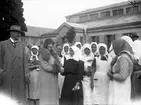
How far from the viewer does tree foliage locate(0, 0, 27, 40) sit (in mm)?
9812

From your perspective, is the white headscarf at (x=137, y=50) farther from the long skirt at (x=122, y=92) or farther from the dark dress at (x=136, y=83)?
the long skirt at (x=122, y=92)

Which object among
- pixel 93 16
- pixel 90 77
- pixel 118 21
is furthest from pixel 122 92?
pixel 93 16

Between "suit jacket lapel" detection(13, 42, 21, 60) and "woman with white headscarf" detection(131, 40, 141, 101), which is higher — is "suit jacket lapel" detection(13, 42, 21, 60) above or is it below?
above

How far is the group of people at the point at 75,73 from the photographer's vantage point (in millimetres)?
4062

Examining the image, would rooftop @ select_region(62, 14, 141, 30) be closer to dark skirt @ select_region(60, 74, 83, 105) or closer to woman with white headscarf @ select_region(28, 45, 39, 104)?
woman with white headscarf @ select_region(28, 45, 39, 104)

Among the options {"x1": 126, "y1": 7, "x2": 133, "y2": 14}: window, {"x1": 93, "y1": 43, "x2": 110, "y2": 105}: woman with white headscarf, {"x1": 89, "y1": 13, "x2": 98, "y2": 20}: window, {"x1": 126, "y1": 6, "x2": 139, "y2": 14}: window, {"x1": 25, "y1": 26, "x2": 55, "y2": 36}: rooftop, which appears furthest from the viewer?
{"x1": 25, "y1": 26, "x2": 55, "y2": 36}: rooftop

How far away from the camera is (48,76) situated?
15.3ft

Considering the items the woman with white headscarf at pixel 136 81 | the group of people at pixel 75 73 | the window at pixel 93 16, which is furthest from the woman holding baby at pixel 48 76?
the window at pixel 93 16

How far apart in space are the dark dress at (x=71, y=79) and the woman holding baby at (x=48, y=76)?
0.38 m

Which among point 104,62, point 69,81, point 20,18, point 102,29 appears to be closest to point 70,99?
point 69,81

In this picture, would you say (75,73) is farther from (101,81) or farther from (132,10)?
Answer: (132,10)

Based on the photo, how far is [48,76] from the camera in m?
4.68

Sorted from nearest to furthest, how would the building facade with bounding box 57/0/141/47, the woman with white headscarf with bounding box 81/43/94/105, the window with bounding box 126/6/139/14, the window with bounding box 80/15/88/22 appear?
the woman with white headscarf with bounding box 81/43/94/105 → the building facade with bounding box 57/0/141/47 → the window with bounding box 126/6/139/14 → the window with bounding box 80/15/88/22

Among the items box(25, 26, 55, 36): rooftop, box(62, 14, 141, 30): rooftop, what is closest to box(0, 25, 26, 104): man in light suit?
box(62, 14, 141, 30): rooftop
